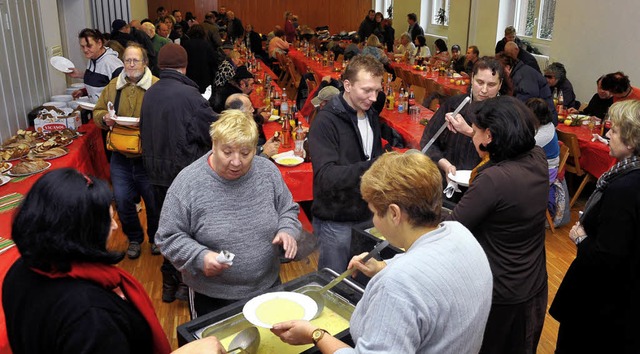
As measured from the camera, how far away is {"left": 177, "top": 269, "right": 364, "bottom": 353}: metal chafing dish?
5.12 feet

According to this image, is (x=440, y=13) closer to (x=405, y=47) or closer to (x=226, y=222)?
(x=405, y=47)

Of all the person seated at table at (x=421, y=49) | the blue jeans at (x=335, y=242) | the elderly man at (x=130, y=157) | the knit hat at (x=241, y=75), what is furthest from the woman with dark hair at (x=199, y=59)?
the person seated at table at (x=421, y=49)

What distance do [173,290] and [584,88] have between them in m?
6.54

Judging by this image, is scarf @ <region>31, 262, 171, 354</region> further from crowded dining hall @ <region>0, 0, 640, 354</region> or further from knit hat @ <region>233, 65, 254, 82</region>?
knit hat @ <region>233, 65, 254, 82</region>

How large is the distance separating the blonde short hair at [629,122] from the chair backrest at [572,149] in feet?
8.88

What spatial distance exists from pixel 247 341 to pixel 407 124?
12.4ft

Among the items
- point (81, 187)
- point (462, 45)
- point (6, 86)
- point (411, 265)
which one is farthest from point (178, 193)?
point (462, 45)

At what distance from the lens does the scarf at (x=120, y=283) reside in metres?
1.23

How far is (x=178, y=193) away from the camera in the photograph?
196cm

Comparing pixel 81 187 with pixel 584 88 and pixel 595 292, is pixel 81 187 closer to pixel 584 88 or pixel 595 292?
pixel 595 292

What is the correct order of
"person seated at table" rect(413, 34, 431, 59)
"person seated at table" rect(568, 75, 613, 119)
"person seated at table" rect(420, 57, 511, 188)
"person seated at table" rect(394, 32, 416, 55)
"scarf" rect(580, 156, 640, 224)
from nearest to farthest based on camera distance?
"scarf" rect(580, 156, 640, 224)
"person seated at table" rect(420, 57, 511, 188)
"person seated at table" rect(568, 75, 613, 119)
"person seated at table" rect(413, 34, 431, 59)
"person seated at table" rect(394, 32, 416, 55)

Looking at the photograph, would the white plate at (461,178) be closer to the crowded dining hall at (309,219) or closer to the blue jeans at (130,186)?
the crowded dining hall at (309,219)

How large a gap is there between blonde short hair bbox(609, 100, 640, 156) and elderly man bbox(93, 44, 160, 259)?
2845mm

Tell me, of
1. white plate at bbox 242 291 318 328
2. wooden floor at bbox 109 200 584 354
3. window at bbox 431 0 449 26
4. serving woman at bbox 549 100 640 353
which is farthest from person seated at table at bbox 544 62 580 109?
window at bbox 431 0 449 26
